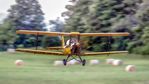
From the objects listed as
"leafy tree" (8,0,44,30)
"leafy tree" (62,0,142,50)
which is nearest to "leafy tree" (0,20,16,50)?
"leafy tree" (8,0,44,30)

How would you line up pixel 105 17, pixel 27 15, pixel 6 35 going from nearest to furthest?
1. pixel 105 17
2. pixel 6 35
3. pixel 27 15

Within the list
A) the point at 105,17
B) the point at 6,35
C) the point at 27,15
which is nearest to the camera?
the point at 105,17

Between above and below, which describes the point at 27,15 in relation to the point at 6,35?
above

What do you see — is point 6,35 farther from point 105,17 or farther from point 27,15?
point 105,17

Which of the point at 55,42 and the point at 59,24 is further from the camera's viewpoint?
the point at 59,24

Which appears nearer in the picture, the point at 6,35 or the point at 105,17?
the point at 105,17

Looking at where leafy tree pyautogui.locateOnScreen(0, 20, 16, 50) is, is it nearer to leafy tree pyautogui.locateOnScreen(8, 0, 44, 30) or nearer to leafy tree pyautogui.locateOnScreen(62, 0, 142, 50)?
leafy tree pyautogui.locateOnScreen(8, 0, 44, 30)

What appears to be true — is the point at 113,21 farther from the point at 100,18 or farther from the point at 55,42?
the point at 55,42

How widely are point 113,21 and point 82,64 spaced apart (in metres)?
7.07

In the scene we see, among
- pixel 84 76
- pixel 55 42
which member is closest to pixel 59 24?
pixel 55 42

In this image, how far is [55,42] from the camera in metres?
17.8

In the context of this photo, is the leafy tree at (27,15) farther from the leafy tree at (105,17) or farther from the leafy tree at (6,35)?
the leafy tree at (105,17)

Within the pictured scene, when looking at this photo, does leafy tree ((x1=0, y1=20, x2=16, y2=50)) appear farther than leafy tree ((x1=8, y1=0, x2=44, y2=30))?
No

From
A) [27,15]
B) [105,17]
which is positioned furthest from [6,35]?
[105,17]
